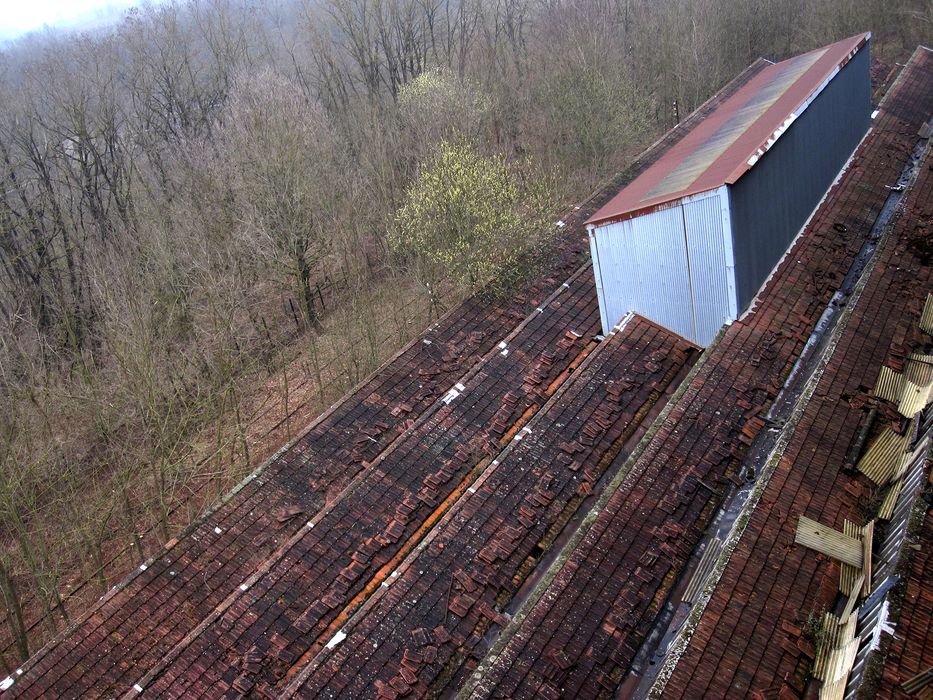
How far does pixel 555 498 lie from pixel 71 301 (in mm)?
18998

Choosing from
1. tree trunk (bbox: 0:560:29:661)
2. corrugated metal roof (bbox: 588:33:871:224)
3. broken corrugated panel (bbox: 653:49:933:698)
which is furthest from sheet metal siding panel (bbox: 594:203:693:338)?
tree trunk (bbox: 0:560:29:661)

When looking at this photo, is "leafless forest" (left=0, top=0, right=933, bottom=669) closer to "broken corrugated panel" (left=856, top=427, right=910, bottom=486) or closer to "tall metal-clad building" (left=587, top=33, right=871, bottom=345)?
"tall metal-clad building" (left=587, top=33, right=871, bottom=345)

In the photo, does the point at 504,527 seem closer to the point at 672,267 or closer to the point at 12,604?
the point at 672,267

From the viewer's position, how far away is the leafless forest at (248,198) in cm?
1717

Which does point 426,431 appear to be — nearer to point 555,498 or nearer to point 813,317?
point 555,498

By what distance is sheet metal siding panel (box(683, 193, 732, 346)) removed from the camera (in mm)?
12648

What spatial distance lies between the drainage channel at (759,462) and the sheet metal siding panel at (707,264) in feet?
5.64

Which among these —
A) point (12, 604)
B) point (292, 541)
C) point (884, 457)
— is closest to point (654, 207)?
point (884, 457)

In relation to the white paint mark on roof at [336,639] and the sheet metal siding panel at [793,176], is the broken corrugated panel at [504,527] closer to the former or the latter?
the white paint mark on roof at [336,639]

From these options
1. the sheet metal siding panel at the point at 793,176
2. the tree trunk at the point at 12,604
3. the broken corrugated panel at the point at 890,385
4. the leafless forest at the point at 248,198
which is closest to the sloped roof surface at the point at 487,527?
the broken corrugated panel at the point at 890,385

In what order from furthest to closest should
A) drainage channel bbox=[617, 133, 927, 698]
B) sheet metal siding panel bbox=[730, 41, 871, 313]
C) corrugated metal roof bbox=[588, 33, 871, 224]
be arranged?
1. corrugated metal roof bbox=[588, 33, 871, 224]
2. sheet metal siding panel bbox=[730, 41, 871, 313]
3. drainage channel bbox=[617, 133, 927, 698]

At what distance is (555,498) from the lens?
11.5m

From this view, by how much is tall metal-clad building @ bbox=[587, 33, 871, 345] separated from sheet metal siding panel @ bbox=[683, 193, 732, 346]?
0.02 meters

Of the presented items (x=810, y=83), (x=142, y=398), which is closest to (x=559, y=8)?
(x=810, y=83)
